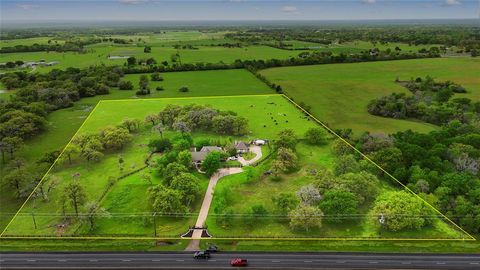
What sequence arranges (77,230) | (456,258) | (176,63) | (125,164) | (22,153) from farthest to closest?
1. (176,63)
2. (22,153)
3. (125,164)
4. (77,230)
5. (456,258)

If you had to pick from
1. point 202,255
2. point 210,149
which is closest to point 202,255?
point 202,255

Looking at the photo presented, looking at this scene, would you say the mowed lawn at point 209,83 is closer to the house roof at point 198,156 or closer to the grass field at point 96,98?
the grass field at point 96,98

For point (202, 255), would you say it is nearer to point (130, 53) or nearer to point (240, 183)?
point (240, 183)

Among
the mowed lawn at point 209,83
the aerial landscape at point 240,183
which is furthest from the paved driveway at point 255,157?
the mowed lawn at point 209,83

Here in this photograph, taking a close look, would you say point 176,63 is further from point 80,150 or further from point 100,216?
point 100,216

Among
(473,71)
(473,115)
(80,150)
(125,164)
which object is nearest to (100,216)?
(125,164)

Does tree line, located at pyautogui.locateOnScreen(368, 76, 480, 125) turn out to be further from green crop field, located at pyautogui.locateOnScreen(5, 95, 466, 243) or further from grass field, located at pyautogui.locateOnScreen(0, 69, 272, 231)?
grass field, located at pyautogui.locateOnScreen(0, 69, 272, 231)
